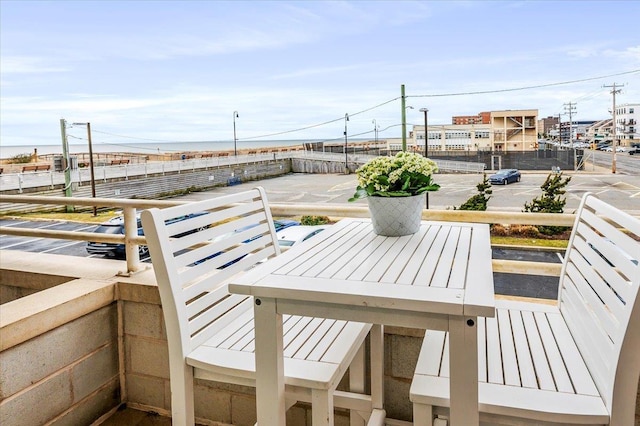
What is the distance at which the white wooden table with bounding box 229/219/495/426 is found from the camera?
917 mm

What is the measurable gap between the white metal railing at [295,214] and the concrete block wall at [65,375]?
1.04 ft

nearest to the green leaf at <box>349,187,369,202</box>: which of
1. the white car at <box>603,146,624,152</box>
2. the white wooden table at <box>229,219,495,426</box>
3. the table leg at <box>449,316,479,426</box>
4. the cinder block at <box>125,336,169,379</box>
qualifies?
the white wooden table at <box>229,219,495,426</box>

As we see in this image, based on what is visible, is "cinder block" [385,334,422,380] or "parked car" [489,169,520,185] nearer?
"cinder block" [385,334,422,380]

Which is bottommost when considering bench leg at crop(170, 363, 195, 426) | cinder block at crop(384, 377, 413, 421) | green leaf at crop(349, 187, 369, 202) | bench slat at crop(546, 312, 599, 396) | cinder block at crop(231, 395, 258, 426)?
cinder block at crop(231, 395, 258, 426)

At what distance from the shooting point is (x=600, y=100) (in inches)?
101

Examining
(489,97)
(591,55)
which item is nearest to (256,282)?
(489,97)

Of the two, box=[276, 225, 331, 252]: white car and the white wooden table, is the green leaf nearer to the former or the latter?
the white wooden table

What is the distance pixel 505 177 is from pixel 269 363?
1994mm

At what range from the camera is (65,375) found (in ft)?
5.69

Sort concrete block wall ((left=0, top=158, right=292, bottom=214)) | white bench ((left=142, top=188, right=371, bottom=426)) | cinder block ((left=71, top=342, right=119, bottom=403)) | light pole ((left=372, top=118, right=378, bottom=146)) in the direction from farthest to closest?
concrete block wall ((left=0, top=158, right=292, bottom=214)) → light pole ((left=372, top=118, right=378, bottom=146)) → cinder block ((left=71, top=342, right=119, bottom=403)) → white bench ((left=142, top=188, right=371, bottom=426))

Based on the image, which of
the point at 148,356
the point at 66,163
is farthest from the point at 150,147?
the point at 148,356

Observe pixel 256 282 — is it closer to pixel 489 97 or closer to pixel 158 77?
pixel 489 97

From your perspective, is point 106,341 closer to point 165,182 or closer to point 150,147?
point 165,182

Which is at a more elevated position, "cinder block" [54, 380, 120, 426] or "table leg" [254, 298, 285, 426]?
"table leg" [254, 298, 285, 426]
